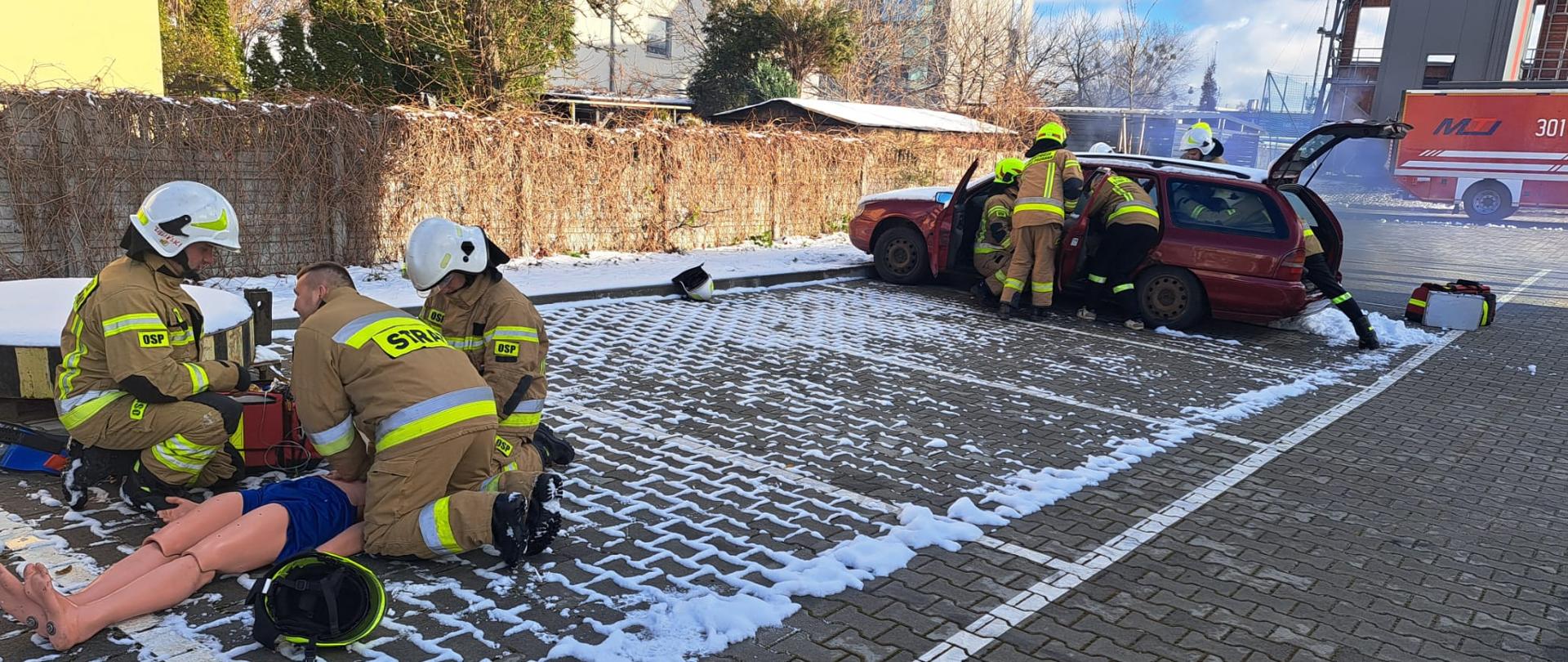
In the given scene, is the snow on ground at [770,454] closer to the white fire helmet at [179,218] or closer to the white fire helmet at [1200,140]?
the white fire helmet at [179,218]

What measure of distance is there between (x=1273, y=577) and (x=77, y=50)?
16.1m

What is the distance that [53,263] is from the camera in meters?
9.14

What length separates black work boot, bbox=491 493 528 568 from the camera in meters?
3.79

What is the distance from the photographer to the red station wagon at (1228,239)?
9.13m

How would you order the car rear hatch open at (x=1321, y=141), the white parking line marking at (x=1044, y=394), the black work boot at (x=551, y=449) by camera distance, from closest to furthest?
the black work boot at (x=551, y=449) < the white parking line marking at (x=1044, y=394) < the car rear hatch open at (x=1321, y=141)

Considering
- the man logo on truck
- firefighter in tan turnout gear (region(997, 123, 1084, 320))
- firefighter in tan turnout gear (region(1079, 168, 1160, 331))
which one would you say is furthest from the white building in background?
firefighter in tan turnout gear (region(1079, 168, 1160, 331))

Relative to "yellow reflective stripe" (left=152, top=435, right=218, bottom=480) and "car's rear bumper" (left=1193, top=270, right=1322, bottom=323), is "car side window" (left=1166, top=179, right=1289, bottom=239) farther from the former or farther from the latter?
"yellow reflective stripe" (left=152, top=435, right=218, bottom=480)

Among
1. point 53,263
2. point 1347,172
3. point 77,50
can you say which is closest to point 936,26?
point 1347,172

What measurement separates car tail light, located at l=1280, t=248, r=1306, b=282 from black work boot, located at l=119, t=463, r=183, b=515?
29.0ft

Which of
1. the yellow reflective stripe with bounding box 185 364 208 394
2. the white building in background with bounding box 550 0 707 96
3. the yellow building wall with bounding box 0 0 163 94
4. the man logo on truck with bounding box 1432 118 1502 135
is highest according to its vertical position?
the white building in background with bounding box 550 0 707 96

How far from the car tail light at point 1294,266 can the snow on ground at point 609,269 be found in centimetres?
553

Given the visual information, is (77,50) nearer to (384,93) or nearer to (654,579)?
(384,93)

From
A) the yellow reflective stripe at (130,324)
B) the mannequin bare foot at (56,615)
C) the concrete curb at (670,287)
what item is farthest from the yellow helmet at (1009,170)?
the mannequin bare foot at (56,615)

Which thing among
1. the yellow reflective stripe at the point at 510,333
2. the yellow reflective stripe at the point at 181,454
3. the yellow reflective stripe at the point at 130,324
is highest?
the yellow reflective stripe at the point at 130,324
